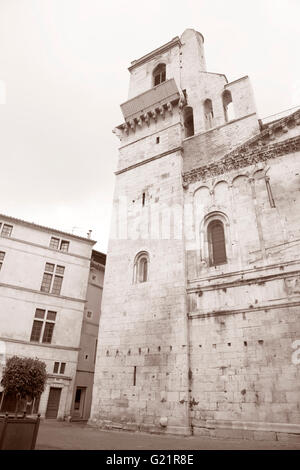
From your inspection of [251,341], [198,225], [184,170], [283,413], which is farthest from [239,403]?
[184,170]

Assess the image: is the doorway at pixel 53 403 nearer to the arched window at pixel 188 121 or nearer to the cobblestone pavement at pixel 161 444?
the cobblestone pavement at pixel 161 444

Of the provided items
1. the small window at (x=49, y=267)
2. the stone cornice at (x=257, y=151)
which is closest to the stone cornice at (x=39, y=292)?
the small window at (x=49, y=267)

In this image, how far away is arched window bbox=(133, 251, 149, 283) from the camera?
17750 mm

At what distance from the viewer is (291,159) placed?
15.5 m

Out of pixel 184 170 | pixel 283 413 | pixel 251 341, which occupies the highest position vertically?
pixel 184 170

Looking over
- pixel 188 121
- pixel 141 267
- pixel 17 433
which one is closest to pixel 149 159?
pixel 188 121

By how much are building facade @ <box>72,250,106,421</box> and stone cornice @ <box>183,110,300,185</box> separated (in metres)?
13.7

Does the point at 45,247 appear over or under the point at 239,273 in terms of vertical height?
over

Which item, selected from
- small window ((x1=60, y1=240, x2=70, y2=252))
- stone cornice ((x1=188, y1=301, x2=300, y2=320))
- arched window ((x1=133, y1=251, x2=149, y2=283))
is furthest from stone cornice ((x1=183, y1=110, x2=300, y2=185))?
small window ((x1=60, y1=240, x2=70, y2=252))

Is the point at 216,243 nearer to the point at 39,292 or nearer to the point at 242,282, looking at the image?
the point at 242,282

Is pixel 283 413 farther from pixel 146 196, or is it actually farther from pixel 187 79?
pixel 187 79

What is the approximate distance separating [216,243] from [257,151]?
563cm

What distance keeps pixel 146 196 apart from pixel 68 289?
405 inches

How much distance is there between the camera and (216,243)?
1638 centimetres
